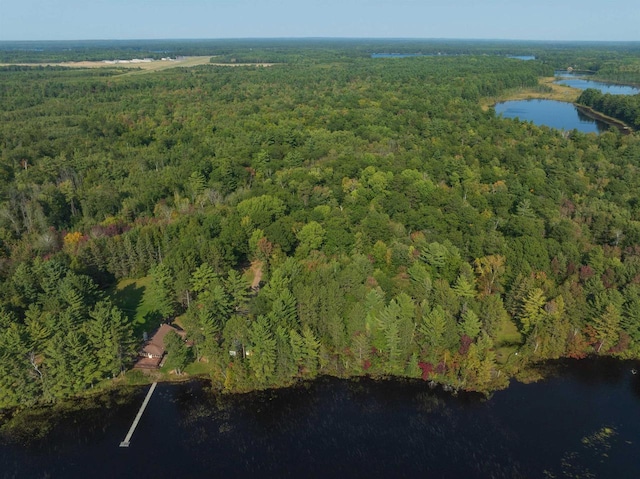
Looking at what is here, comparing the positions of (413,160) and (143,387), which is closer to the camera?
(143,387)

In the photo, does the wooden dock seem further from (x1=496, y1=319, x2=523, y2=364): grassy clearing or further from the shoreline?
the shoreline

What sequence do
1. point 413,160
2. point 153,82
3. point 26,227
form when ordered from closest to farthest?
point 26,227
point 413,160
point 153,82

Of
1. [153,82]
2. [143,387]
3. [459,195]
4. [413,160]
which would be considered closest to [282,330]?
[143,387]

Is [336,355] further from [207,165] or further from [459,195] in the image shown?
[207,165]

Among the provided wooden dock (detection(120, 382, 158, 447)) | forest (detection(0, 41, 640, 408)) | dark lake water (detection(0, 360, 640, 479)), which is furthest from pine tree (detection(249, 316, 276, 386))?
wooden dock (detection(120, 382, 158, 447))

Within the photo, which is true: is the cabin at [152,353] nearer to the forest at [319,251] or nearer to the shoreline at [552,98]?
the forest at [319,251]
